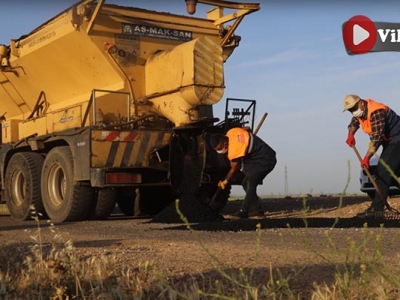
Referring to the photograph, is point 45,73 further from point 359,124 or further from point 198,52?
point 359,124

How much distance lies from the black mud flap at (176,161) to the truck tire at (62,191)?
1272mm

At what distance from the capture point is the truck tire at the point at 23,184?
35.1 feet

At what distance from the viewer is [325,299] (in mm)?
2930

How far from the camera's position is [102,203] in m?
9.95

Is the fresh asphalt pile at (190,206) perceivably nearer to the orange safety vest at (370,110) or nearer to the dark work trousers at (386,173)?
the dark work trousers at (386,173)

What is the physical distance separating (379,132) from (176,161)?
9.39ft

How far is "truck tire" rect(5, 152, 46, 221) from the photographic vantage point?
10.7 meters

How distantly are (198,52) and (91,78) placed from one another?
1.79 meters

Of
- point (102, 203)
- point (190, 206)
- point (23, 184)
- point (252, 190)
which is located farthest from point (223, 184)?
point (23, 184)

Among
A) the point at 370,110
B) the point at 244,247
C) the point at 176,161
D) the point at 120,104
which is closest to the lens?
the point at 244,247

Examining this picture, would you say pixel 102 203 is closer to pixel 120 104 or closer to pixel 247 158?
pixel 120 104

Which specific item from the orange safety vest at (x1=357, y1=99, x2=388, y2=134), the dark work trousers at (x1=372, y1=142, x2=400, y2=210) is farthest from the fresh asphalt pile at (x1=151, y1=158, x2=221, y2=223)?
the orange safety vest at (x1=357, y1=99, x2=388, y2=134)

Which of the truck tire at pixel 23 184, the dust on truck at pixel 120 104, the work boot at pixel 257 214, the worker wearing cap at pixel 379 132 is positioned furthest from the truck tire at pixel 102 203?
the worker wearing cap at pixel 379 132

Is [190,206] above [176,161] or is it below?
below
